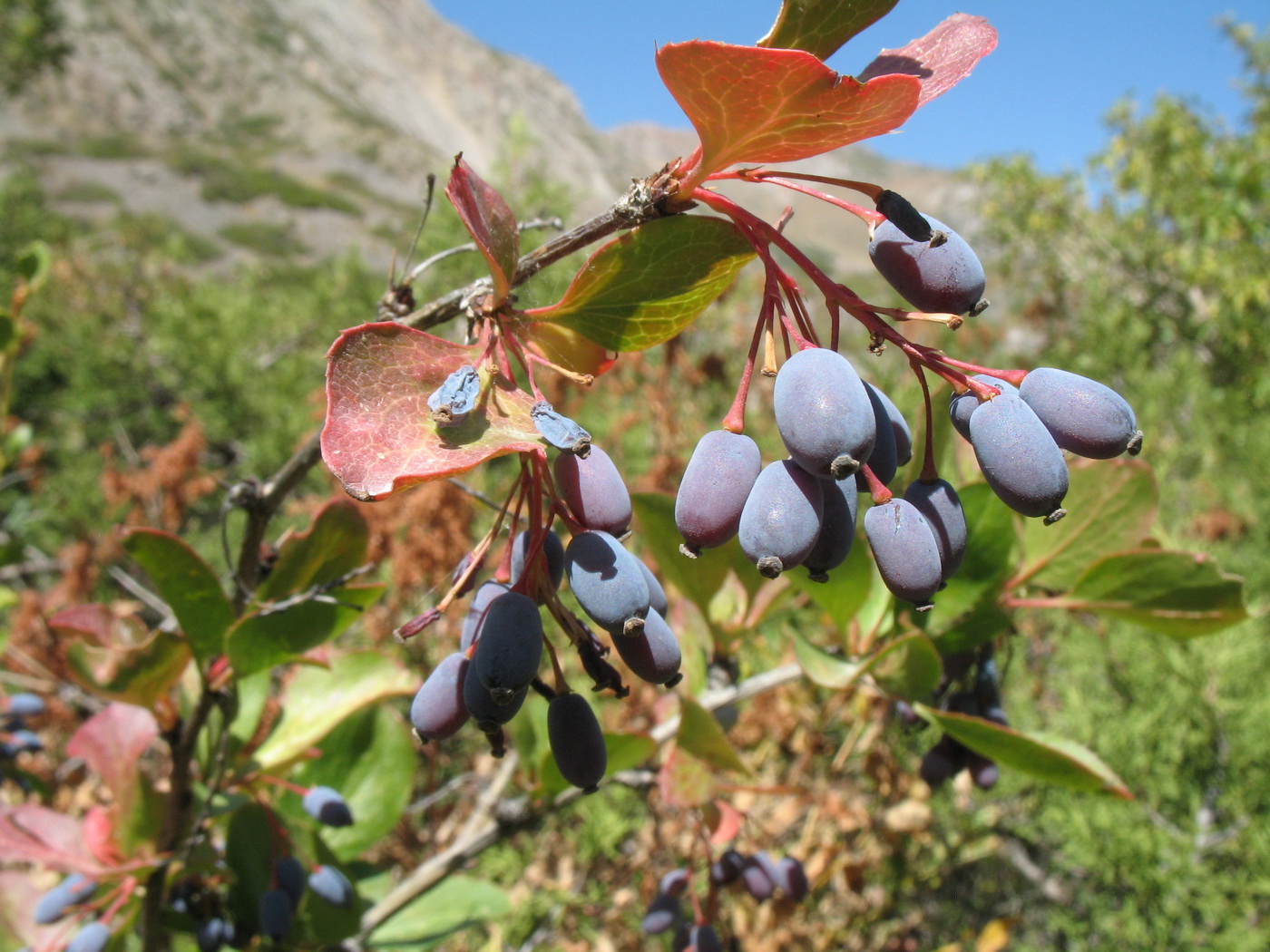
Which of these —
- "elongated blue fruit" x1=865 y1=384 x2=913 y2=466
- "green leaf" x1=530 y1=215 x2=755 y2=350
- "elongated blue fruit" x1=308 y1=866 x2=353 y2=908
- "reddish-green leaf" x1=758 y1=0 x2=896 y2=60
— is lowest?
"elongated blue fruit" x1=308 y1=866 x2=353 y2=908

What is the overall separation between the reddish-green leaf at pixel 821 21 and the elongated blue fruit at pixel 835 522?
29cm

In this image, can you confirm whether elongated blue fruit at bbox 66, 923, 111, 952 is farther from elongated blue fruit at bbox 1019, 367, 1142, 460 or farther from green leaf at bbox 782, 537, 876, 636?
elongated blue fruit at bbox 1019, 367, 1142, 460

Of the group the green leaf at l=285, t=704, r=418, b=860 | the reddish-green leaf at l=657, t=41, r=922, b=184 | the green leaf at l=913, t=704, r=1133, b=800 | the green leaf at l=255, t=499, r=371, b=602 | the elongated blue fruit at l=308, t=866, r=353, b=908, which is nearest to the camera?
the reddish-green leaf at l=657, t=41, r=922, b=184

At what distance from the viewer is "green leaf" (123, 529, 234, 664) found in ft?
2.50

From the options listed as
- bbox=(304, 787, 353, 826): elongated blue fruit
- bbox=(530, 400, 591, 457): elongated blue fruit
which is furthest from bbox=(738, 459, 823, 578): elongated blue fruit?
bbox=(304, 787, 353, 826): elongated blue fruit

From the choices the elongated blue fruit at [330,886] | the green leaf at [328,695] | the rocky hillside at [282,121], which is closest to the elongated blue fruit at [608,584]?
the green leaf at [328,695]

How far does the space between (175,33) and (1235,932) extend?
45702mm

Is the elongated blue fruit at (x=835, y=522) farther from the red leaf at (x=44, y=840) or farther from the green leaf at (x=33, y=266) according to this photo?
the green leaf at (x=33, y=266)

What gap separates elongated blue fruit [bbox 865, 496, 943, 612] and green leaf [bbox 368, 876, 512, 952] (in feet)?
2.71

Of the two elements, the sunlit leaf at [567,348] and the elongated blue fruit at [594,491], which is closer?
the elongated blue fruit at [594,491]

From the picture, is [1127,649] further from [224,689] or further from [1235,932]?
[224,689]

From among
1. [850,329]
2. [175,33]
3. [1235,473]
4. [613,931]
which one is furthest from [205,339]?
[175,33]

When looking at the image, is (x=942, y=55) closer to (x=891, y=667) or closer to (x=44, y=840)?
(x=891, y=667)

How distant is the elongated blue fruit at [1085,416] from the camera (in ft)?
1.63
